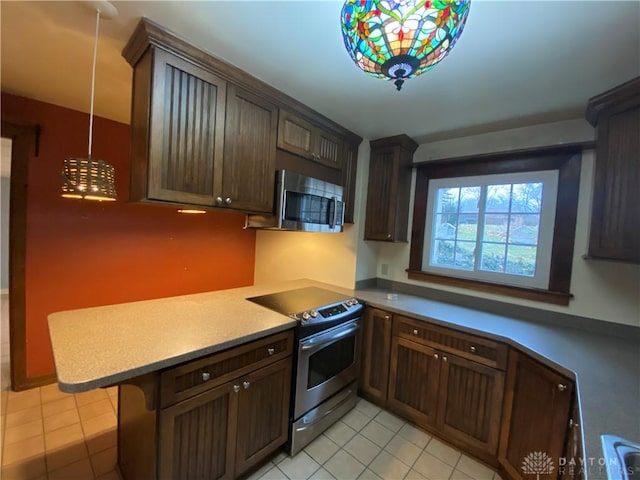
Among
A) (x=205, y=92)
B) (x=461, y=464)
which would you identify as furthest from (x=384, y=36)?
(x=461, y=464)

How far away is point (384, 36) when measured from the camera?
0.80 meters

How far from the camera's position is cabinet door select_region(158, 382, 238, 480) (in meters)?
1.18

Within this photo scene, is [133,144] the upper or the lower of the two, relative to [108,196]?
upper

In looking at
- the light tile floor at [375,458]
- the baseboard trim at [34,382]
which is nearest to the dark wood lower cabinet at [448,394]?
the light tile floor at [375,458]

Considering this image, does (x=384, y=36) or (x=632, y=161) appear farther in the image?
(x=632, y=161)

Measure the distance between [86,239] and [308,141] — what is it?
2.17 m

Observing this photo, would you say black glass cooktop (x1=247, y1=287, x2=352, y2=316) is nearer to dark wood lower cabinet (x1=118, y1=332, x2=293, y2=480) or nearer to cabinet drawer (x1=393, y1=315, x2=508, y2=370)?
dark wood lower cabinet (x1=118, y1=332, x2=293, y2=480)

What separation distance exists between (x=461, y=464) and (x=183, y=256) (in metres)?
3.03

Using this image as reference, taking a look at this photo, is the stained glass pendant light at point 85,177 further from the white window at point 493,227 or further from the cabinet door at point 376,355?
the white window at point 493,227

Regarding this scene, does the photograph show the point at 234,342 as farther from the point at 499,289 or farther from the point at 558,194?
the point at 558,194

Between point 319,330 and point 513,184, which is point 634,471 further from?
point 513,184

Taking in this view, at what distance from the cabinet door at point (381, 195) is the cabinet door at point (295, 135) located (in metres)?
0.76

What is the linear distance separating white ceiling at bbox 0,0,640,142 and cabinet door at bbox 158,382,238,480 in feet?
5.72

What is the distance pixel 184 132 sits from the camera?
4.70ft
